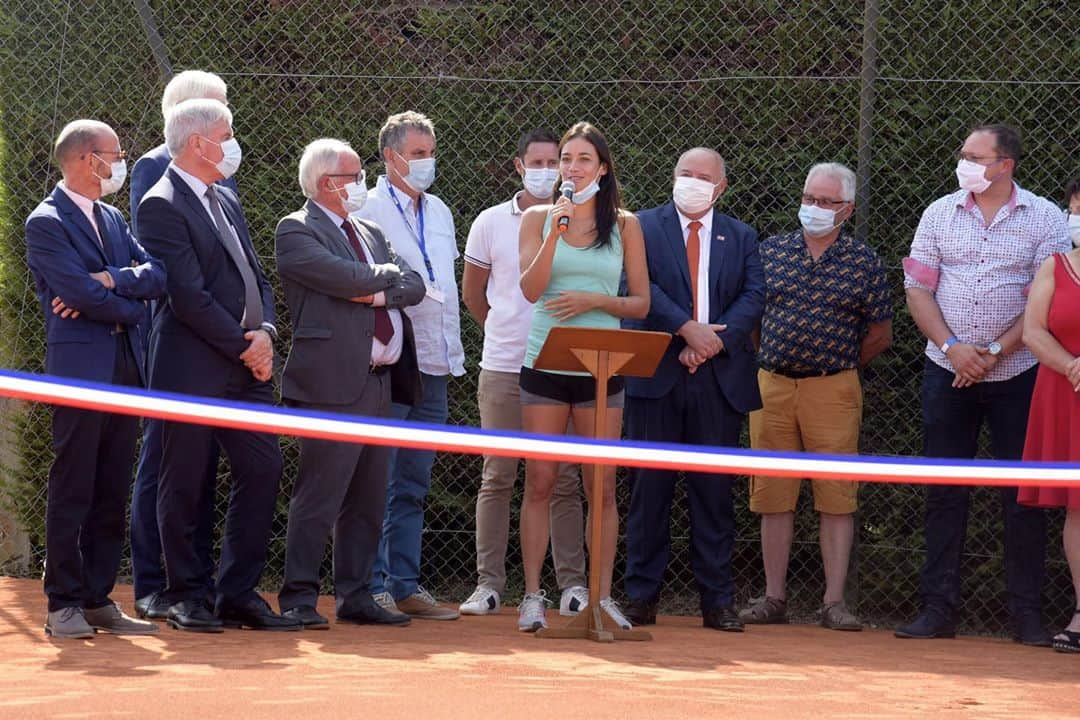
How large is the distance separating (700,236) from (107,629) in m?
3.11

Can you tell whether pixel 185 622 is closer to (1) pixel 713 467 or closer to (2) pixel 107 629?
(2) pixel 107 629

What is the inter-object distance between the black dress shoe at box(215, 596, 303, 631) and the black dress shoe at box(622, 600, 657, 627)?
1.56 m

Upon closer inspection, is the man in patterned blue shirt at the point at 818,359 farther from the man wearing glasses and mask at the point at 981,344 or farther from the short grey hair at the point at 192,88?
the short grey hair at the point at 192,88

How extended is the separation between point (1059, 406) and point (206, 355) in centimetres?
363

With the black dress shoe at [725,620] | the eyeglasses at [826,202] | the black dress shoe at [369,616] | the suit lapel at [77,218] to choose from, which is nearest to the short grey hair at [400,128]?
the suit lapel at [77,218]

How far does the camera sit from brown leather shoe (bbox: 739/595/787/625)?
7.38m

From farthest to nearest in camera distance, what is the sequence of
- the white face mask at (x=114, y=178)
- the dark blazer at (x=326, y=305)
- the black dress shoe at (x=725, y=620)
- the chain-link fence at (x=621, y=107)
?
the chain-link fence at (x=621, y=107)
the black dress shoe at (x=725, y=620)
the dark blazer at (x=326, y=305)
the white face mask at (x=114, y=178)

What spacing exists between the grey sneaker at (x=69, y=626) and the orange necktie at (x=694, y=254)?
295cm

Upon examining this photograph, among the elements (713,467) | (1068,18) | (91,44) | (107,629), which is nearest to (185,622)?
(107,629)

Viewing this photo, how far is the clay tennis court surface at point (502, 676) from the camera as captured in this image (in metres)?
4.80

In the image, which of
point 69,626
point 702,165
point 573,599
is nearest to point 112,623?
point 69,626

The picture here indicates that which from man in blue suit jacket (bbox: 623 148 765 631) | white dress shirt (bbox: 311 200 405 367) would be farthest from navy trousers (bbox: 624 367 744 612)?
white dress shirt (bbox: 311 200 405 367)

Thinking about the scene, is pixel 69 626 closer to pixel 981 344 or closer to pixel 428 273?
pixel 428 273

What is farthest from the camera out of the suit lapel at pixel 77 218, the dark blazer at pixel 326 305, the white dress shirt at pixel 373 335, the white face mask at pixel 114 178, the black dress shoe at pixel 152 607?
the white dress shirt at pixel 373 335
